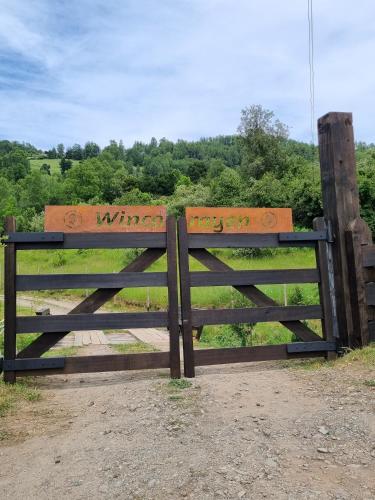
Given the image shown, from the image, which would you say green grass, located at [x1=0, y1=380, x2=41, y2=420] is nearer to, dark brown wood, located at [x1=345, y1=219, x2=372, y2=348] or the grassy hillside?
dark brown wood, located at [x1=345, y1=219, x2=372, y2=348]

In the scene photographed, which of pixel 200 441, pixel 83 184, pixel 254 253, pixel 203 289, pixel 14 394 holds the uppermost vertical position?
pixel 83 184

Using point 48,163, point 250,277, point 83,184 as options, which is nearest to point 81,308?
point 250,277

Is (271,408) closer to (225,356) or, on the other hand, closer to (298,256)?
(225,356)

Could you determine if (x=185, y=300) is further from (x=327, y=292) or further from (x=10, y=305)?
(x=10, y=305)

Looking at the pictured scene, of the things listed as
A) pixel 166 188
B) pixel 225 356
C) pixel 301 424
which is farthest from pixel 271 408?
pixel 166 188

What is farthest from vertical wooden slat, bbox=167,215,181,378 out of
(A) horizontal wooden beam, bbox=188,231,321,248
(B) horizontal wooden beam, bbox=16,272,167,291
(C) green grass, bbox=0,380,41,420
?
(C) green grass, bbox=0,380,41,420

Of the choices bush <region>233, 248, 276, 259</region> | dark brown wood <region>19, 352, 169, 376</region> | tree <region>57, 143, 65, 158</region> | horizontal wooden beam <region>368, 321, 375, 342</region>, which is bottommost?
dark brown wood <region>19, 352, 169, 376</region>

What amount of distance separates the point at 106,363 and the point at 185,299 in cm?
118

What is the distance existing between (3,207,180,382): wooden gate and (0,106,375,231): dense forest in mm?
28162

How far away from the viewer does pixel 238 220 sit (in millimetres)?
5984

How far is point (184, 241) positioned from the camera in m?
5.67

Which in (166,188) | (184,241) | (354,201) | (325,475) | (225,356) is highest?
(166,188)

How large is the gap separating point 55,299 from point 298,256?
13940 mm

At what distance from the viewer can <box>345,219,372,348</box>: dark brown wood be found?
5.95 meters
